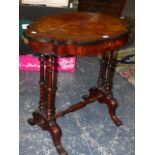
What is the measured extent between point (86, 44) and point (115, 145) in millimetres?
807

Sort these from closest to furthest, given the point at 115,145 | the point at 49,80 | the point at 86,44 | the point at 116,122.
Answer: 1. the point at 86,44
2. the point at 49,80
3. the point at 115,145
4. the point at 116,122

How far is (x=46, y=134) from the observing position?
6.29 feet

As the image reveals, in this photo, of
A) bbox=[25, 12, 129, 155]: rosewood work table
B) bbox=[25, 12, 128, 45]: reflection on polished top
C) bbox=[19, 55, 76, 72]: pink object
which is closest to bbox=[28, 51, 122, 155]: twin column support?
bbox=[25, 12, 129, 155]: rosewood work table

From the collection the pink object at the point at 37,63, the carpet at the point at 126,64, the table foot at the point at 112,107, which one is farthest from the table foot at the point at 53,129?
the carpet at the point at 126,64

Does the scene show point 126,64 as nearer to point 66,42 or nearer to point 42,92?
point 42,92

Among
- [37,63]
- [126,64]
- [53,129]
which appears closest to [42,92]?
[53,129]

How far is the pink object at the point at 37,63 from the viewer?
8.79 feet

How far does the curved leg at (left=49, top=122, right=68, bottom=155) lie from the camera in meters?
1.69

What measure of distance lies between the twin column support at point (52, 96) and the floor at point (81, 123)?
0.08 m

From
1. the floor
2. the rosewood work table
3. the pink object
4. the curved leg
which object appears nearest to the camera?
the rosewood work table

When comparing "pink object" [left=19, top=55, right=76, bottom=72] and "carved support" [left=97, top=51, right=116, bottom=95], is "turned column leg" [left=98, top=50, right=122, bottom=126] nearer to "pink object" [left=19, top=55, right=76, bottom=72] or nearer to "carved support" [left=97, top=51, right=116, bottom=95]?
"carved support" [left=97, top=51, right=116, bottom=95]

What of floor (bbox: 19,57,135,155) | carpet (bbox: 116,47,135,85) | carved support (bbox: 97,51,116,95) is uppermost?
carved support (bbox: 97,51,116,95)
